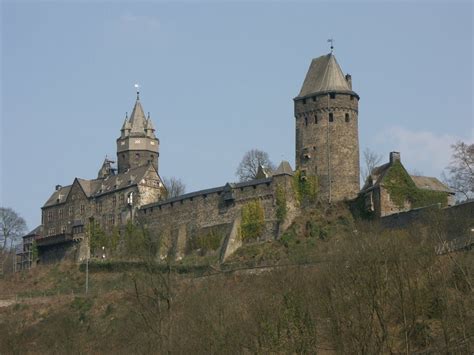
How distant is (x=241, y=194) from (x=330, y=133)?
6.73 metres

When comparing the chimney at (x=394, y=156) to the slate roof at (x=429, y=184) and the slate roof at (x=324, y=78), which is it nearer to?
the slate roof at (x=429, y=184)

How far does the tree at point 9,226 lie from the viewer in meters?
90.4

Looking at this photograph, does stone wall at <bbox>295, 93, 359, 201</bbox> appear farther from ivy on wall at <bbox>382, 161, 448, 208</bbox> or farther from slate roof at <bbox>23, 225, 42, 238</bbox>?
slate roof at <bbox>23, 225, 42, 238</bbox>

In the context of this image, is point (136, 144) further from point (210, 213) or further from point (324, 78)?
point (324, 78)

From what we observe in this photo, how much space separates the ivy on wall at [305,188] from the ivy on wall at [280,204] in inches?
33.6

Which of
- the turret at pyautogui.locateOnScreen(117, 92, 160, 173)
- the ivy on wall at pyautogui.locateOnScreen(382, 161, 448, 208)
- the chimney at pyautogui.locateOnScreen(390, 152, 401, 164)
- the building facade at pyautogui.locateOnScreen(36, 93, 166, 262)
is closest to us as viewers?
the ivy on wall at pyautogui.locateOnScreen(382, 161, 448, 208)

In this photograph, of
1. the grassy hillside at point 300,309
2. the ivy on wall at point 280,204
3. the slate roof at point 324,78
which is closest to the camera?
the grassy hillside at point 300,309

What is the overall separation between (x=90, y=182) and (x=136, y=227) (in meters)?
9.41

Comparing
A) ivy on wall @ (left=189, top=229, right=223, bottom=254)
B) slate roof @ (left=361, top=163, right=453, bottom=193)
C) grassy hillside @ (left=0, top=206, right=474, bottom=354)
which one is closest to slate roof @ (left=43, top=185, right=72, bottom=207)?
ivy on wall @ (left=189, top=229, right=223, bottom=254)

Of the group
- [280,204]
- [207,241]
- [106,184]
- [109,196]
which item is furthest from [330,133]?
[106,184]

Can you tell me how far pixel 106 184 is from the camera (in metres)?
77.4

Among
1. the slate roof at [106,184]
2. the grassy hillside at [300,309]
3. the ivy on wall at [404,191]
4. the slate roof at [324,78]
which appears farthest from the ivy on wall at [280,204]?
the slate roof at [106,184]

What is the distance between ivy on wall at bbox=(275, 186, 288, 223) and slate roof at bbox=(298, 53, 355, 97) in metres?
6.51

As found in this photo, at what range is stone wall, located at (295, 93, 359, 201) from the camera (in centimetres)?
6419
